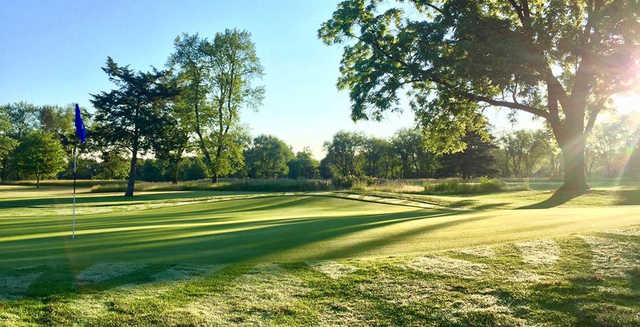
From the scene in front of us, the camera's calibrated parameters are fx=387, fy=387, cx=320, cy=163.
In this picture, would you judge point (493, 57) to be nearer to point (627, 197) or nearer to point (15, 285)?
point (627, 197)

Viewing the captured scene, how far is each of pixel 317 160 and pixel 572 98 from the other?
11637cm

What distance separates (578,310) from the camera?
13.3ft

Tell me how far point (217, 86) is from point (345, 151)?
239ft

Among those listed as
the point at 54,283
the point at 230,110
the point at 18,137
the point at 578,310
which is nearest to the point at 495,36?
the point at 578,310

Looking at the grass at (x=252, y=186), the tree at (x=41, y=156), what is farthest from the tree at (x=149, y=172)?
the grass at (x=252, y=186)

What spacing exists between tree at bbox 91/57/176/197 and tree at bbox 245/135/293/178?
75.2 m

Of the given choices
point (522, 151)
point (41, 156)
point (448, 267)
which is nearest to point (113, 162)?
point (41, 156)

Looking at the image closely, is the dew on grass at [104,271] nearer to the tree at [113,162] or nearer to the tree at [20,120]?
the tree at [113,162]

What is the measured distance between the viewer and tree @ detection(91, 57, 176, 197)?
1469 inches

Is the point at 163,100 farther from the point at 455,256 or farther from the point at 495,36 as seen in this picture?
the point at 455,256

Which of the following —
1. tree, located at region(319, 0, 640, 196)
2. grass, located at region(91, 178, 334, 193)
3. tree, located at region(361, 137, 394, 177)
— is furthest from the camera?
tree, located at region(361, 137, 394, 177)

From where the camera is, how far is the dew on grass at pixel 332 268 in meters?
5.51

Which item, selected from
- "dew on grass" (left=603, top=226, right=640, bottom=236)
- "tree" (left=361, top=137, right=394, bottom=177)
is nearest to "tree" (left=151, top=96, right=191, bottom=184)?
"dew on grass" (left=603, top=226, right=640, bottom=236)

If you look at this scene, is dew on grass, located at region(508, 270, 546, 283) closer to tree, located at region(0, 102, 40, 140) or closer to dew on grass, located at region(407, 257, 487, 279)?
dew on grass, located at region(407, 257, 487, 279)
